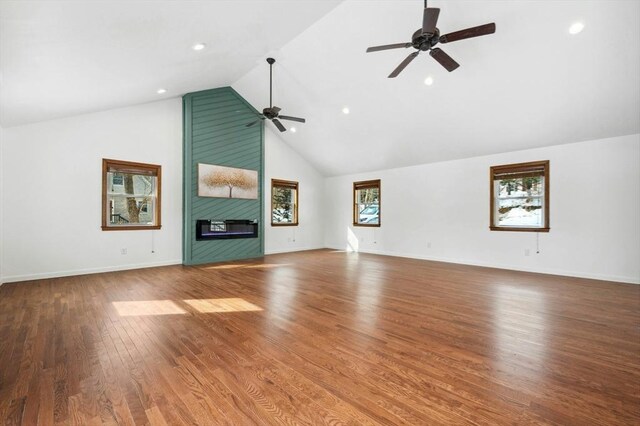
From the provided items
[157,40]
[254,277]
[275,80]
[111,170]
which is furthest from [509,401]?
[111,170]

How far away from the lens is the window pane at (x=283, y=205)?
853 centimetres

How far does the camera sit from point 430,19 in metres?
2.83

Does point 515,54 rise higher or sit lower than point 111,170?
higher

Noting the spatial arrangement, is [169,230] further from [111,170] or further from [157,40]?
[157,40]

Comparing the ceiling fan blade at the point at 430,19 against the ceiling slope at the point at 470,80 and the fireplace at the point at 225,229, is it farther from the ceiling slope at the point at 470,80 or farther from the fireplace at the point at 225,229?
the fireplace at the point at 225,229

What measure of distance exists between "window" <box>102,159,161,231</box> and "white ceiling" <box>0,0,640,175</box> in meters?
1.26

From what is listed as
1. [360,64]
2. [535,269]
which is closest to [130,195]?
[360,64]

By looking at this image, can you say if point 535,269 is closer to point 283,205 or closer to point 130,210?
point 283,205

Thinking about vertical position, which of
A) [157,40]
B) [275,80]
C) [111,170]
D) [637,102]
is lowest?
[111,170]

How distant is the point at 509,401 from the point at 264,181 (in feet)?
23.6

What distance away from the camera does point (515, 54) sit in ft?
13.3

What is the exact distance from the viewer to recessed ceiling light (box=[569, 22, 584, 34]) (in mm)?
3500

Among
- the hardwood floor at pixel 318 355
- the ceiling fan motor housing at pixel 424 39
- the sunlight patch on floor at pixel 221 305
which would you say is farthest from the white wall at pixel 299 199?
the ceiling fan motor housing at pixel 424 39

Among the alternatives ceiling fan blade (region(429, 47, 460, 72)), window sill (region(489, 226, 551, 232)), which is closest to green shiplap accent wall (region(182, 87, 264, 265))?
ceiling fan blade (region(429, 47, 460, 72))
